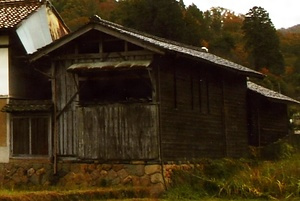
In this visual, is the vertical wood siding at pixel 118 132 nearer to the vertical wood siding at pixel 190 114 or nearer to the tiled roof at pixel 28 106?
the vertical wood siding at pixel 190 114

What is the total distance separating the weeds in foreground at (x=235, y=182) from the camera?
1664 cm

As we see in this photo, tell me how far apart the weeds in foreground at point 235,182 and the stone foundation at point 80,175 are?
0.80 metres

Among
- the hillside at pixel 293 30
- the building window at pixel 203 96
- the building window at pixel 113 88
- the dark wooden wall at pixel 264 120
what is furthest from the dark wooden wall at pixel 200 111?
the hillside at pixel 293 30

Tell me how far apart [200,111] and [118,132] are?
3758 millimetres

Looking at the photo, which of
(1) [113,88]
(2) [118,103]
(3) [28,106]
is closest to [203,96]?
(1) [113,88]

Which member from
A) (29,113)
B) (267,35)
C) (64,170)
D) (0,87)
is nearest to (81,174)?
(64,170)

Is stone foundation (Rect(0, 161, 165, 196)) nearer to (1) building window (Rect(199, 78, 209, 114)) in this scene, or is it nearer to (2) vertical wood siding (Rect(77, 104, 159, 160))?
(2) vertical wood siding (Rect(77, 104, 159, 160))

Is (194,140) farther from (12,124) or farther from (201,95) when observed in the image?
(12,124)

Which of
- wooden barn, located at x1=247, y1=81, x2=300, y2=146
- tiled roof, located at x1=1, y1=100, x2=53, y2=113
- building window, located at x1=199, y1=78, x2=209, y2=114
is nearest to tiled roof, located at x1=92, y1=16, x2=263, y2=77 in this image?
building window, located at x1=199, y1=78, x2=209, y2=114

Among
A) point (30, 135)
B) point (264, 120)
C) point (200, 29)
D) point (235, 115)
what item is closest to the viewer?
point (30, 135)

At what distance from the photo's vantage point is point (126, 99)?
63.9 ft

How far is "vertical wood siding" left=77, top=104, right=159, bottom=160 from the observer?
56.8ft

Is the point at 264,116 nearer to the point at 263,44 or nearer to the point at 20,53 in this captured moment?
the point at 20,53

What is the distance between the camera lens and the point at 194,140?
19516 mm
